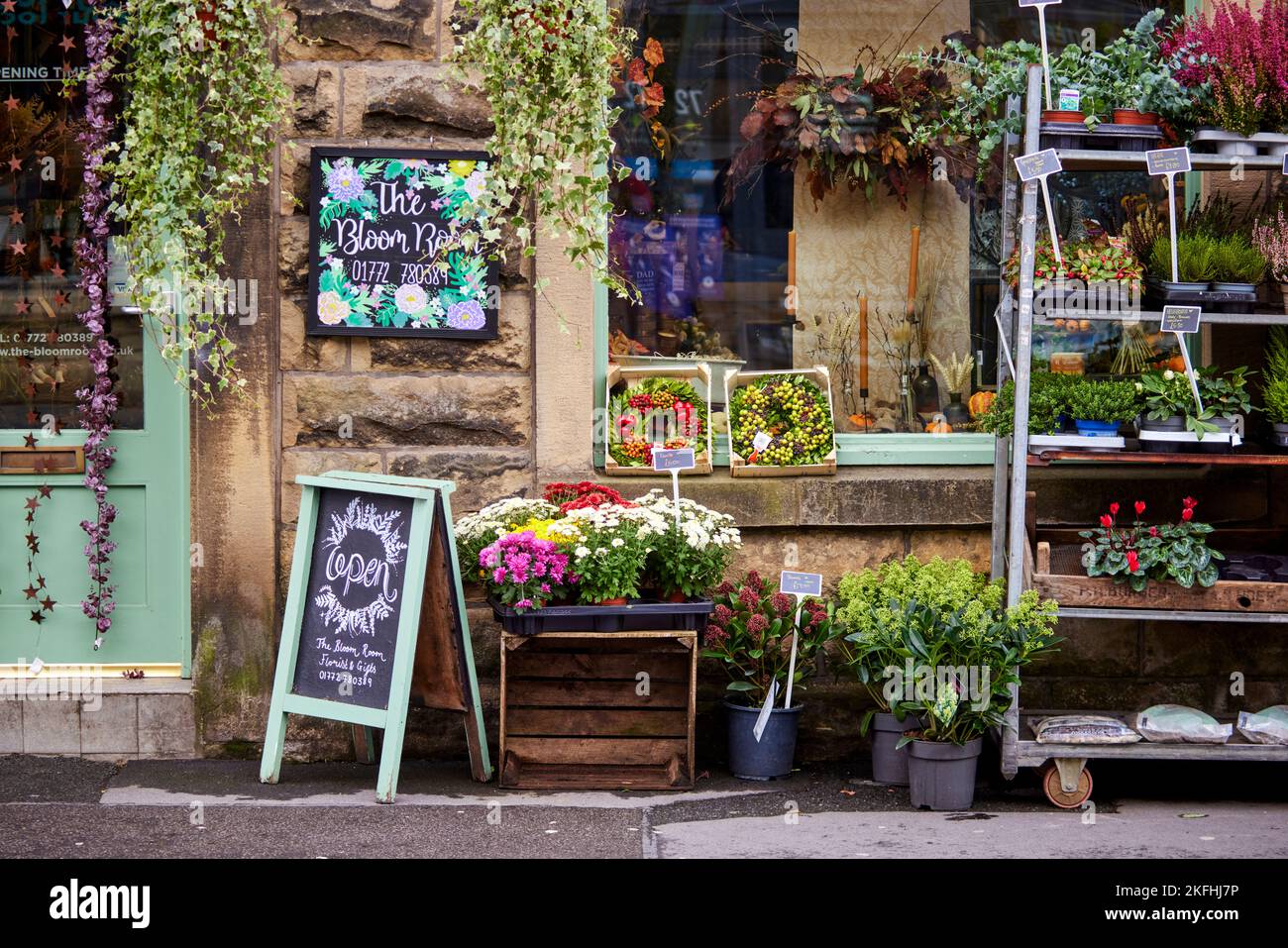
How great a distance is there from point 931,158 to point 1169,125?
3.70 ft

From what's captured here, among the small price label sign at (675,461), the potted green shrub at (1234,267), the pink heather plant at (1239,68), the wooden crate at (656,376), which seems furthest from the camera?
the wooden crate at (656,376)

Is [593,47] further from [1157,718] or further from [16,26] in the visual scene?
[1157,718]

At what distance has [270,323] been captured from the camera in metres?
6.22

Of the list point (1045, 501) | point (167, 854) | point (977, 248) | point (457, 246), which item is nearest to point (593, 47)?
point (457, 246)

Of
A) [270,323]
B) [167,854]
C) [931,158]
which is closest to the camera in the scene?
[167,854]

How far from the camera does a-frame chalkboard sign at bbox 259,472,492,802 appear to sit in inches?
220

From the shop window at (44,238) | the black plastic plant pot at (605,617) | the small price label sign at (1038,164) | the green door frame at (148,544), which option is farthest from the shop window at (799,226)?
the shop window at (44,238)

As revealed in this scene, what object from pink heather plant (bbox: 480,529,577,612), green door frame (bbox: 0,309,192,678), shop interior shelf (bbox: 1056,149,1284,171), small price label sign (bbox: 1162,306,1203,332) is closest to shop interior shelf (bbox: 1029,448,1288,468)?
small price label sign (bbox: 1162,306,1203,332)

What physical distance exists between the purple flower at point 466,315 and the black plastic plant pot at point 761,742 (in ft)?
6.07

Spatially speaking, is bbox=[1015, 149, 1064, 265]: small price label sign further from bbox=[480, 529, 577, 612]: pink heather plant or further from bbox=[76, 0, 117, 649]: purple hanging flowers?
bbox=[76, 0, 117, 649]: purple hanging flowers

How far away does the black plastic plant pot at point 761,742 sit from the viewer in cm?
601

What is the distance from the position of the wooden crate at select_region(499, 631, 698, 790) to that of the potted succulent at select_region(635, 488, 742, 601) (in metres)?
0.32

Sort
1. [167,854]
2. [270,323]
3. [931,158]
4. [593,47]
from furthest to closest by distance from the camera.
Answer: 1. [931,158]
2. [270,323]
3. [593,47]
4. [167,854]

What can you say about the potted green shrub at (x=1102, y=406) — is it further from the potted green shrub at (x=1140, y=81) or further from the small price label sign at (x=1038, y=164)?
the potted green shrub at (x=1140, y=81)
